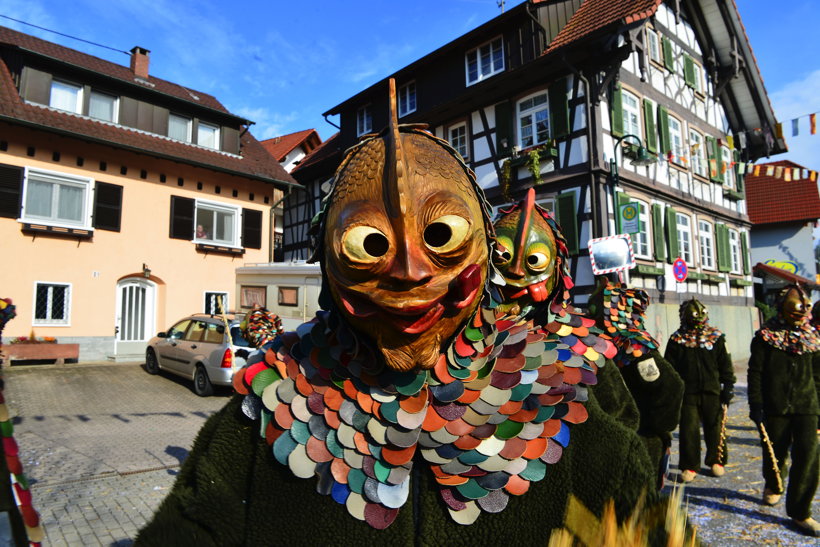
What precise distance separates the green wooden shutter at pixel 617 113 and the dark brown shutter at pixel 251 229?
10.7m

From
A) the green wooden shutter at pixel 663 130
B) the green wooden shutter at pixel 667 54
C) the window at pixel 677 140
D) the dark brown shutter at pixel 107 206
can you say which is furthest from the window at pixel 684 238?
the dark brown shutter at pixel 107 206

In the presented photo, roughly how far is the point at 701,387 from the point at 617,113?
898 centimetres

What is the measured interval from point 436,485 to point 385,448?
15 centimetres

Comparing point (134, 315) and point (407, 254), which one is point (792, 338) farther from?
point (134, 315)

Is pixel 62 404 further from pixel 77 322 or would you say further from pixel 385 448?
pixel 385 448

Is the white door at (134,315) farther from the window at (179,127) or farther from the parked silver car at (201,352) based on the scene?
the window at (179,127)

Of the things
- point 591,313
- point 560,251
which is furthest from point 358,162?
point 591,313

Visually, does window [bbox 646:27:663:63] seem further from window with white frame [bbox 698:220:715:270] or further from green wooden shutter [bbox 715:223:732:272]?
green wooden shutter [bbox 715:223:732:272]

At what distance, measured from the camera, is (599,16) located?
488 inches

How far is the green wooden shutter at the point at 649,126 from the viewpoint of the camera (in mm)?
13133

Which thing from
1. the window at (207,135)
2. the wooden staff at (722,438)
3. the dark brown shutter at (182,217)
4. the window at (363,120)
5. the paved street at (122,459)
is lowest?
the paved street at (122,459)

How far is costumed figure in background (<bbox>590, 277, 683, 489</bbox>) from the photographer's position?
11.3 ft

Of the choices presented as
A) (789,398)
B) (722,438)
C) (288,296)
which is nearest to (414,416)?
(789,398)

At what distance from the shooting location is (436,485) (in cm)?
117
